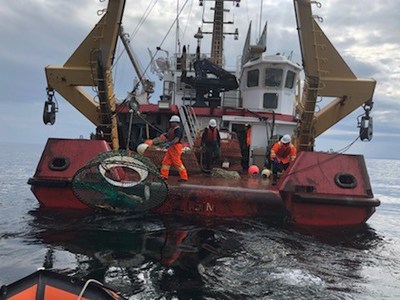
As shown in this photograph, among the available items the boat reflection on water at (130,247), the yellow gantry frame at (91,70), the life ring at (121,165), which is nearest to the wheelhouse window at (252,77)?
the yellow gantry frame at (91,70)

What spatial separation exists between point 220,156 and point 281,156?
4.84ft

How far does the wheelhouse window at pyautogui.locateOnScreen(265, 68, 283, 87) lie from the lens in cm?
1192

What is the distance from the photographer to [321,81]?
26.2ft

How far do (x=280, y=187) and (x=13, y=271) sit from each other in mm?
4313

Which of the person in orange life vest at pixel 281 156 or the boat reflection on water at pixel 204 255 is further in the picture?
the person in orange life vest at pixel 281 156

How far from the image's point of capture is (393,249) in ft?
21.1

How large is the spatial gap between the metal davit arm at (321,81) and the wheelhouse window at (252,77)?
3919mm

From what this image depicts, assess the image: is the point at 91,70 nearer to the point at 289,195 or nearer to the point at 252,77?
the point at 289,195

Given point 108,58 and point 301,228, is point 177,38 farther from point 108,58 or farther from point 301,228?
point 301,228

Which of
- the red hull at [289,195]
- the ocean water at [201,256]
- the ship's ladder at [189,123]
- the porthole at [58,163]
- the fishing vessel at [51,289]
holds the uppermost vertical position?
the ship's ladder at [189,123]

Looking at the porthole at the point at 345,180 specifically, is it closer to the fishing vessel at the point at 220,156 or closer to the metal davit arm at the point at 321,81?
the fishing vessel at the point at 220,156

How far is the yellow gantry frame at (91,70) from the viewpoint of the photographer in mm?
7926

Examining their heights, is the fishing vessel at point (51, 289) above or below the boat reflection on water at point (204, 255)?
above

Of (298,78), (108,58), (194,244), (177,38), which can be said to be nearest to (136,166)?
(194,244)
